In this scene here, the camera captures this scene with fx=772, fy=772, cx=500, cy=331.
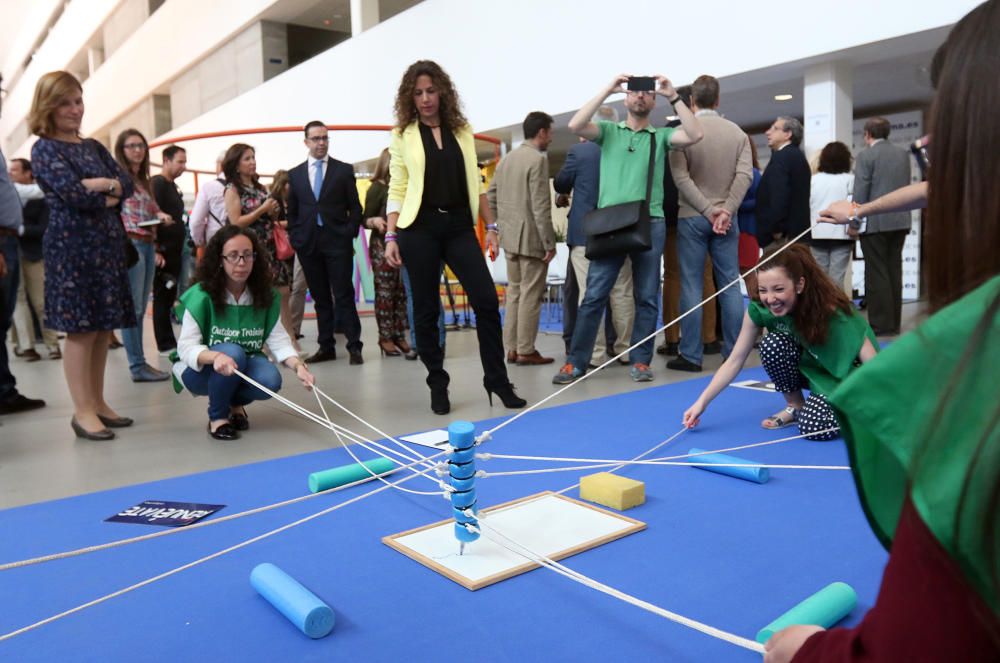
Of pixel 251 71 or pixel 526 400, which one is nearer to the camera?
pixel 526 400

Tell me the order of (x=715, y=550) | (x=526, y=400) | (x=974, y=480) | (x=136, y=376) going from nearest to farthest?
(x=974, y=480)
(x=715, y=550)
(x=526, y=400)
(x=136, y=376)

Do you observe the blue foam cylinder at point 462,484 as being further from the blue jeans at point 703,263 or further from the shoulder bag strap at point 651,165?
the blue jeans at point 703,263

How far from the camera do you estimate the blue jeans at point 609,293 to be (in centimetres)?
385

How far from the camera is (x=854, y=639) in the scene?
642 millimetres

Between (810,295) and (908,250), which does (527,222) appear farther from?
(908,250)

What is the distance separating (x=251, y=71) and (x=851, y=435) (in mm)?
14763

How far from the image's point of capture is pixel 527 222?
4.47 metres

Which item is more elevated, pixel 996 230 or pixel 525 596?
pixel 996 230

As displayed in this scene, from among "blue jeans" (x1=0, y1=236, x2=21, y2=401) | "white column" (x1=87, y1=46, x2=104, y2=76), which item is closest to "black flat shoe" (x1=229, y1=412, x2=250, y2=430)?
"blue jeans" (x1=0, y1=236, x2=21, y2=401)

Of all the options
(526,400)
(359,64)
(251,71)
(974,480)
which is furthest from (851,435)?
(251,71)

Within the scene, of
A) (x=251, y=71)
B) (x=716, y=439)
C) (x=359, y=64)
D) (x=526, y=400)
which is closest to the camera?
(x=716, y=439)

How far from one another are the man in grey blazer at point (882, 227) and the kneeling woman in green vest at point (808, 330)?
2.75 meters

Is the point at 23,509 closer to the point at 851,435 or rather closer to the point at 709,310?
the point at 851,435

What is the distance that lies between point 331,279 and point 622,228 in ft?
Result: 6.58
